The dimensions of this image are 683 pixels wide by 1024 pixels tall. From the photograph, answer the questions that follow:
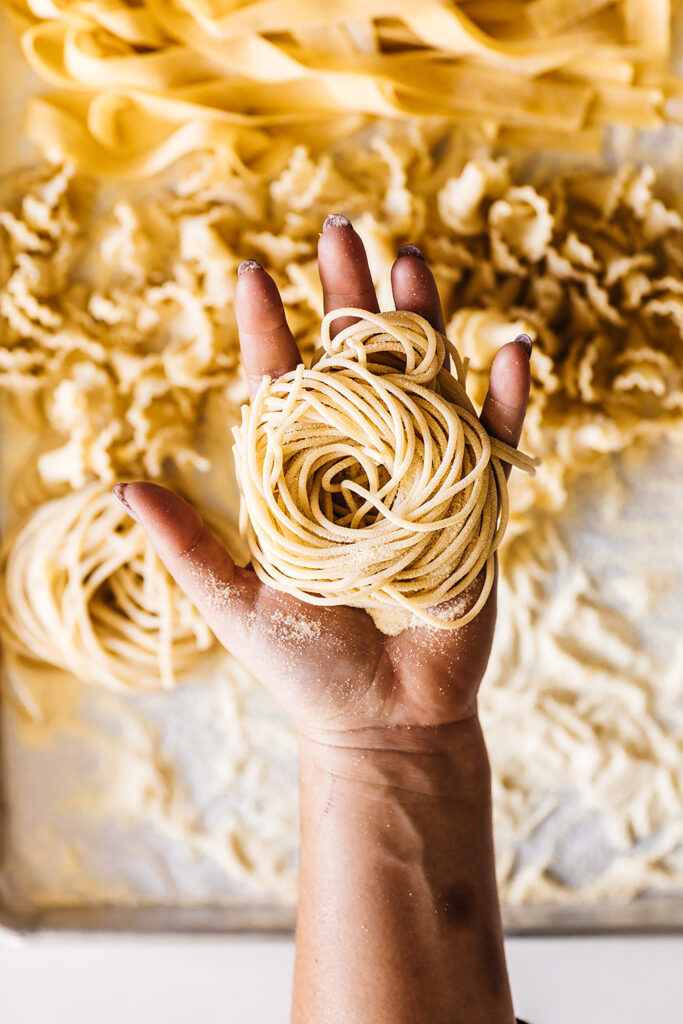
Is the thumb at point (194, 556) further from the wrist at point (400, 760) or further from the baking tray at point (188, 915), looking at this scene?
the baking tray at point (188, 915)

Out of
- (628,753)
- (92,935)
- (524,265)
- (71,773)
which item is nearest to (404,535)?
(524,265)

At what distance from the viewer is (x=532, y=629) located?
60.9 inches

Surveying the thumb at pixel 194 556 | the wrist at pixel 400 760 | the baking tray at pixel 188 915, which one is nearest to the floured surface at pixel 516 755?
the baking tray at pixel 188 915

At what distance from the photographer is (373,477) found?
3.20 feet

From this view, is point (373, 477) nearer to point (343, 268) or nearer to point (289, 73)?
point (343, 268)

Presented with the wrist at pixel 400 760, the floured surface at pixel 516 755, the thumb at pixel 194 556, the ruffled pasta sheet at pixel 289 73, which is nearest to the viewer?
the thumb at pixel 194 556

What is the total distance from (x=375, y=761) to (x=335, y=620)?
19cm

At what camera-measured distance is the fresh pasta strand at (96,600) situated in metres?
1.50

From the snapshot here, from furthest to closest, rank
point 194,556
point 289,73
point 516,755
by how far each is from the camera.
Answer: point 516,755, point 289,73, point 194,556

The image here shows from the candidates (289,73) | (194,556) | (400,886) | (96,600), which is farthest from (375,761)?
(289,73)

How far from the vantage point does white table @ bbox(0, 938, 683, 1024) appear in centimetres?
157

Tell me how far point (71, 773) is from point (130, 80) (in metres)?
1.28

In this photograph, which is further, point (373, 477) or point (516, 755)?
point (516, 755)

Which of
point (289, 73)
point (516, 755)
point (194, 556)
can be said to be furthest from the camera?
point (516, 755)
